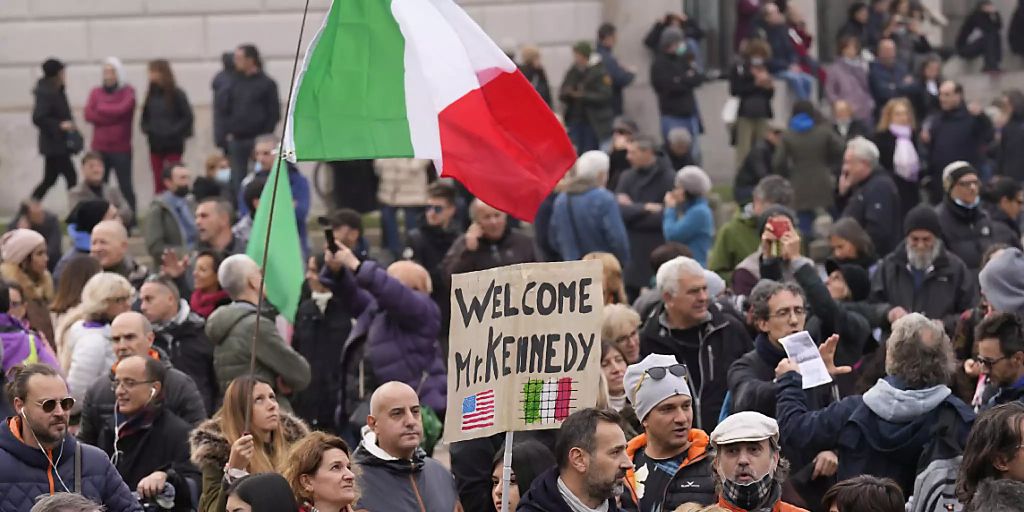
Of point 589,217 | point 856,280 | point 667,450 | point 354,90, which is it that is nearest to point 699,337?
point 856,280

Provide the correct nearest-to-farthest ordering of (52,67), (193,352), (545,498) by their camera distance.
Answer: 1. (545,498)
2. (193,352)
3. (52,67)

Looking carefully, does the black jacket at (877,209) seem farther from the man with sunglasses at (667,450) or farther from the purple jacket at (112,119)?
the purple jacket at (112,119)

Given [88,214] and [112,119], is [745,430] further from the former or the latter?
[112,119]

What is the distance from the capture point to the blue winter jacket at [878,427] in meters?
8.41

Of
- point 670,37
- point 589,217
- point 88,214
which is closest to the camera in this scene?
point 88,214

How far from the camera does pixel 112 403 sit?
961 centimetres

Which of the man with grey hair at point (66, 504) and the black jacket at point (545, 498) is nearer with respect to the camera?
the man with grey hair at point (66, 504)

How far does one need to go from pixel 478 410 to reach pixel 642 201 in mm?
9001

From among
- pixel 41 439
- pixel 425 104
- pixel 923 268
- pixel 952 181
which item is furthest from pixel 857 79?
pixel 41 439

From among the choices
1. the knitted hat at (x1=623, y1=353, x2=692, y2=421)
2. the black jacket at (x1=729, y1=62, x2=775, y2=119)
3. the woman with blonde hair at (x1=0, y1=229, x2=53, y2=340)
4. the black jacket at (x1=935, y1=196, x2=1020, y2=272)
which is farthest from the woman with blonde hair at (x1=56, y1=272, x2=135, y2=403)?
the black jacket at (x1=729, y1=62, x2=775, y2=119)

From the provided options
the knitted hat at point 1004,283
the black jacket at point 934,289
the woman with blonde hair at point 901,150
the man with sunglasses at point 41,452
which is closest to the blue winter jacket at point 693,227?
the black jacket at point 934,289

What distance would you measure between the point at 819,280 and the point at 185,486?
325cm

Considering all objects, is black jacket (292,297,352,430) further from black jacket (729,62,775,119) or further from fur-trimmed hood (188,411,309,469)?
black jacket (729,62,775,119)

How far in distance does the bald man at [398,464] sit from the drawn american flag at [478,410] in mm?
670
